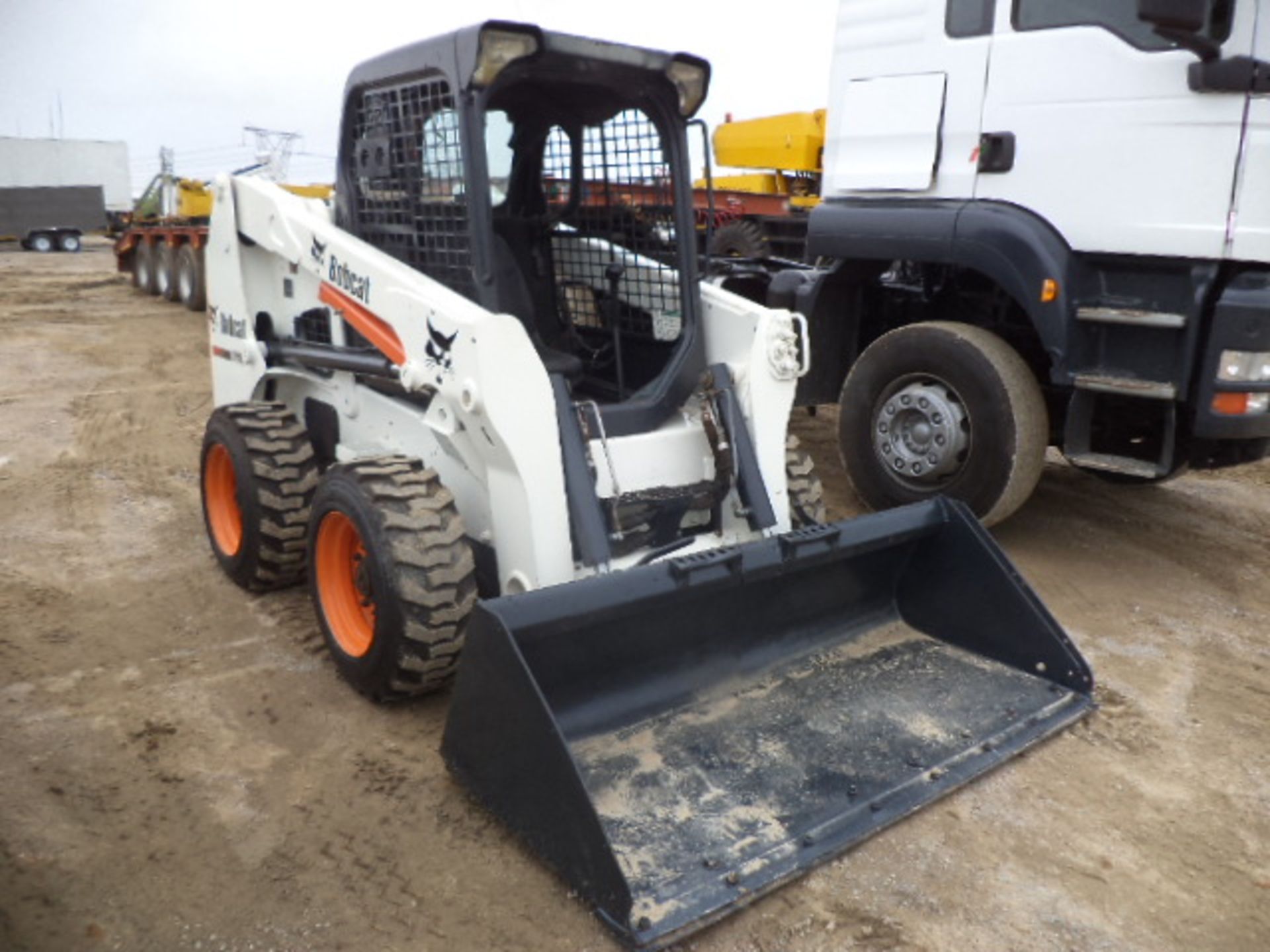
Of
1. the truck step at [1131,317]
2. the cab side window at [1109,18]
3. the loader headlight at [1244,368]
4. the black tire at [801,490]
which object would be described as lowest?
the black tire at [801,490]

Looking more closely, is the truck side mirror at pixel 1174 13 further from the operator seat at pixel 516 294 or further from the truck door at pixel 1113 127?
the operator seat at pixel 516 294

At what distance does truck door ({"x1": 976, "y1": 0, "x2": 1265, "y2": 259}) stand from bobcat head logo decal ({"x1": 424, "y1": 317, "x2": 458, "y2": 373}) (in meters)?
2.97

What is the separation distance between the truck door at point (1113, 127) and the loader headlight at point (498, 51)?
245cm

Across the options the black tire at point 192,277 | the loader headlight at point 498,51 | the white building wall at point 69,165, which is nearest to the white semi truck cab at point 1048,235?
the loader headlight at point 498,51

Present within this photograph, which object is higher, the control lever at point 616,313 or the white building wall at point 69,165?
the white building wall at point 69,165

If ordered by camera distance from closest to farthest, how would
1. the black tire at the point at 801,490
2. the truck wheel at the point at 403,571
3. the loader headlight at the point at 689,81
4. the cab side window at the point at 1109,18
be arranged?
the truck wheel at the point at 403,571 → the loader headlight at the point at 689,81 → the black tire at the point at 801,490 → the cab side window at the point at 1109,18

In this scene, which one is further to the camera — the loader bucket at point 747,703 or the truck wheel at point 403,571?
the truck wheel at point 403,571

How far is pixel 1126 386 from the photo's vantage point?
14.5 feet

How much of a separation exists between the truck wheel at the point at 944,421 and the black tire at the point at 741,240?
17.5ft

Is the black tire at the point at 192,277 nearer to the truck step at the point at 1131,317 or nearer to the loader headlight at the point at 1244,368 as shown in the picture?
the truck step at the point at 1131,317

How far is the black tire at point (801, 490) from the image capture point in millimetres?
4035

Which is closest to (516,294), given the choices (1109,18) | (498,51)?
(498,51)

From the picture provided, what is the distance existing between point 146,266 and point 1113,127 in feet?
54.2

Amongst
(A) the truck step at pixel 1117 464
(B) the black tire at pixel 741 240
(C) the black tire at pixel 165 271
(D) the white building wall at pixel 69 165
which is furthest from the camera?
Result: (D) the white building wall at pixel 69 165
